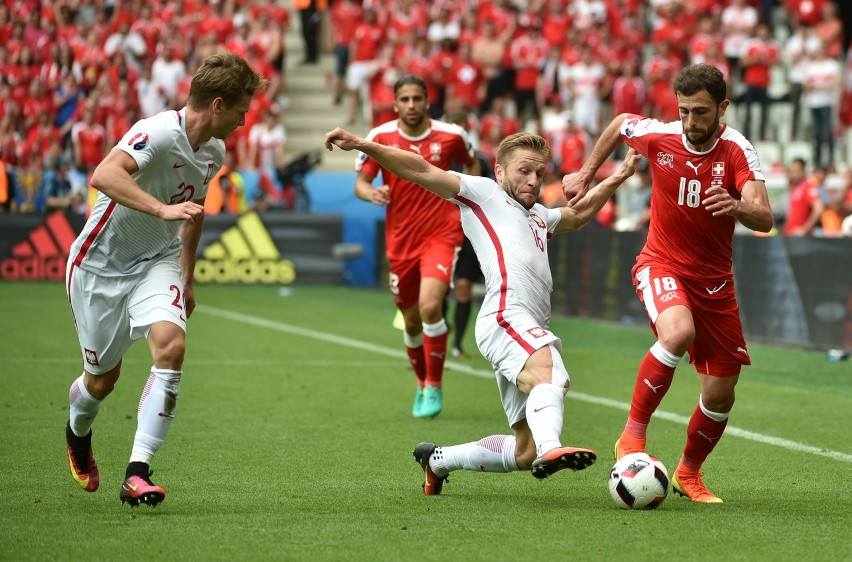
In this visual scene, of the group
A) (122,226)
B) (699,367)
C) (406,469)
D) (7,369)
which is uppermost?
(122,226)

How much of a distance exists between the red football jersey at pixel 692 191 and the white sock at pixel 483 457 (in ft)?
4.34

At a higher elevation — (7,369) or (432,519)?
(432,519)

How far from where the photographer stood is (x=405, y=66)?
24.9m

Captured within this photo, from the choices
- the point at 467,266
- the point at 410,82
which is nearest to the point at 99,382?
the point at 410,82

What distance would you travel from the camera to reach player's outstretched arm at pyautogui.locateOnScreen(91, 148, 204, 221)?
5.86 m

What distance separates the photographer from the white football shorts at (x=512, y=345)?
6305 millimetres

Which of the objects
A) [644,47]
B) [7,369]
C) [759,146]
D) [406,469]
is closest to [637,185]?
[759,146]

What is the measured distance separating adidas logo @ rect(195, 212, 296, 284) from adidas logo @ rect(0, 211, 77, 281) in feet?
7.42

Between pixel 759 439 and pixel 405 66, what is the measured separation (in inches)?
664

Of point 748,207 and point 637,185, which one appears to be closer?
point 748,207

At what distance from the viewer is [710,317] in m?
6.86

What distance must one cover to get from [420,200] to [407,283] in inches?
25.8

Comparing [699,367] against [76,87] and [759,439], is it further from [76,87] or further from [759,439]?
[76,87]

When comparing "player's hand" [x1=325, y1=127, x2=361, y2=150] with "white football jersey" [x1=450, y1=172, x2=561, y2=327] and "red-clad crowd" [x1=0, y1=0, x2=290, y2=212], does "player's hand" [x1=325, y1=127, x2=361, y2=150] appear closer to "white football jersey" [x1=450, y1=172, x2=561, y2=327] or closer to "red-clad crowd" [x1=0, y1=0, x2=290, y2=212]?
"white football jersey" [x1=450, y1=172, x2=561, y2=327]
